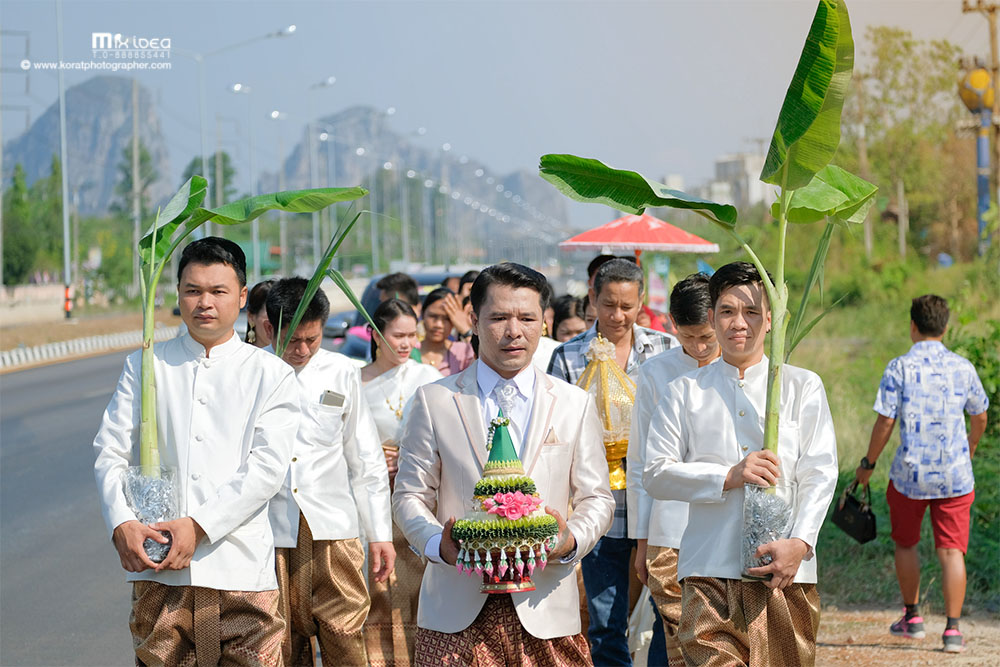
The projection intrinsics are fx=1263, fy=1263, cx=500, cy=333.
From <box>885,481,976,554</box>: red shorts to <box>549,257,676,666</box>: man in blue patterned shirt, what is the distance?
2.04 metres

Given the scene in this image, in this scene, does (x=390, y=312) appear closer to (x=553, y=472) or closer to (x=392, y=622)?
(x=392, y=622)

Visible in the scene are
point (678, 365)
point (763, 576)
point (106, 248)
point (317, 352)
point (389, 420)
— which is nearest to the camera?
point (763, 576)

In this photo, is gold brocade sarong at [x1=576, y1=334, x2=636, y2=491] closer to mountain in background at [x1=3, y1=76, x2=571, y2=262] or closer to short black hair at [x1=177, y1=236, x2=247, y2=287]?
short black hair at [x1=177, y1=236, x2=247, y2=287]

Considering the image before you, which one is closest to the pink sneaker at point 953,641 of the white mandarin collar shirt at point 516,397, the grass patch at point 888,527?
the grass patch at point 888,527

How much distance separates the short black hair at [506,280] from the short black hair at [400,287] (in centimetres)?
436

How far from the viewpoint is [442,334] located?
8.25 m

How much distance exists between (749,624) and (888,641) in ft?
11.5

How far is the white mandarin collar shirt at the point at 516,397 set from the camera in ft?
14.0

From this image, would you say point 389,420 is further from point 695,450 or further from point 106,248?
point 106,248

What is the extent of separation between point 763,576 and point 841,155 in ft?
120

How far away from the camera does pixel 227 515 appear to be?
440 cm

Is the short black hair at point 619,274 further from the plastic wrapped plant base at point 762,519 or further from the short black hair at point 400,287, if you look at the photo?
the short black hair at point 400,287

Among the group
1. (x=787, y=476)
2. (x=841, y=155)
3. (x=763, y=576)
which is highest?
(x=841, y=155)

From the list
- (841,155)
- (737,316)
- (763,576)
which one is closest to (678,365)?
(737,316)
